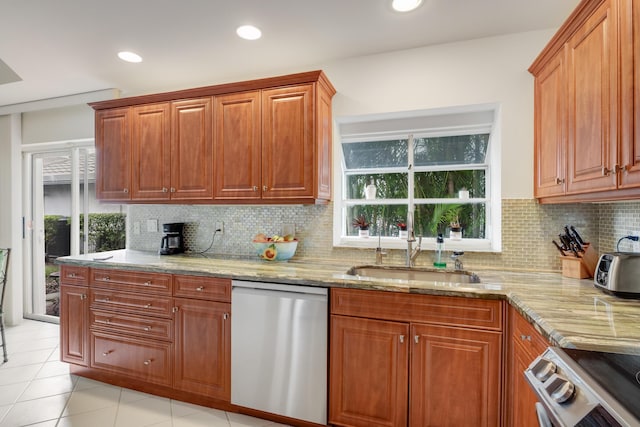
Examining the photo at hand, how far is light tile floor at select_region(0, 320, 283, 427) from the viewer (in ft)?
6.72

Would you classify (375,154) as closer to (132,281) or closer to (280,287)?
(280,287)

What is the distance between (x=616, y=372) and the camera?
934 millimetres

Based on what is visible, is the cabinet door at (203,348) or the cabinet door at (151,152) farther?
Answer: the cabinet door at (151,152)

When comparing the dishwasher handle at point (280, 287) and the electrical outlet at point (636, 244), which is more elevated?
the electrical outlet at point (636, 244)

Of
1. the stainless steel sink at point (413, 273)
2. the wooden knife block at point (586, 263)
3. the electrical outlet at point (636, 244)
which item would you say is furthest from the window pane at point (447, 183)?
the electrical outlet at point (636, 244)

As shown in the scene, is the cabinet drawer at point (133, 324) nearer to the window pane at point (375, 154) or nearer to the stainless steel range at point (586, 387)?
the window pane at point (375, 154)

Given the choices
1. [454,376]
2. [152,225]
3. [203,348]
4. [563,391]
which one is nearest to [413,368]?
[454,376]

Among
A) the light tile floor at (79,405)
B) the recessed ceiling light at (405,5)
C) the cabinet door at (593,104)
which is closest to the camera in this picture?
the cabinet door at (593,104)

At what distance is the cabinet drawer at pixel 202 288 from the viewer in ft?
6.97

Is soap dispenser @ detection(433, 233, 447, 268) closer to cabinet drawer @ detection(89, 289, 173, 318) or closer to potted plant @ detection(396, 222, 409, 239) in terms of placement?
potted plant @ detection(396, 222, 409, 239)

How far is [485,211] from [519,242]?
1.19 ft

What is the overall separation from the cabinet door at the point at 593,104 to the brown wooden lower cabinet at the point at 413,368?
77cm

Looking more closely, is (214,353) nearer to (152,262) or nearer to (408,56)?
(152,262)

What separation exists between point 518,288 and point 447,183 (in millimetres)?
1094
